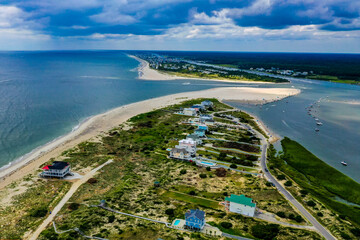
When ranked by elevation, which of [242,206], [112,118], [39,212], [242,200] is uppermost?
[112,118]

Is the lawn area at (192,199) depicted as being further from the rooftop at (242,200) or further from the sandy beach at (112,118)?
the sandy beach at (112,118)

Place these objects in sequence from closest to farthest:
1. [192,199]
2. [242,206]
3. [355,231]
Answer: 1. [355,231]
2. [242,206]
3. [192,199]

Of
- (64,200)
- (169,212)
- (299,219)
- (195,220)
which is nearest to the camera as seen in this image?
(195,220)

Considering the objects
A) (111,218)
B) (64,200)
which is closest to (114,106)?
(64,200)

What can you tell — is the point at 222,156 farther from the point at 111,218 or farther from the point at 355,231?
the point at 111,218

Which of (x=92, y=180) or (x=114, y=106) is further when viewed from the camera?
(x=114, y=106)

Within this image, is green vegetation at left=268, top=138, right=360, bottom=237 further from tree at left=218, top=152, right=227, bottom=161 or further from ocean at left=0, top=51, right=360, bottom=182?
tree at left=218, top=152, right=227, bottom=161

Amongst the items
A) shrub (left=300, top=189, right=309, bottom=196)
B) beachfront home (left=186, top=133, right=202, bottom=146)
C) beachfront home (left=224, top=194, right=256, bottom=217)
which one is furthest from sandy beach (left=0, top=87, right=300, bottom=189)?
shrub (left=300, top=189, right=309, bottom=196)

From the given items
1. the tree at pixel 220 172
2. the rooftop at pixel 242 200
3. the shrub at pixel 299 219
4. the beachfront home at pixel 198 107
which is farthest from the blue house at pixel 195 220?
the beachfront home at pixel 198 107
